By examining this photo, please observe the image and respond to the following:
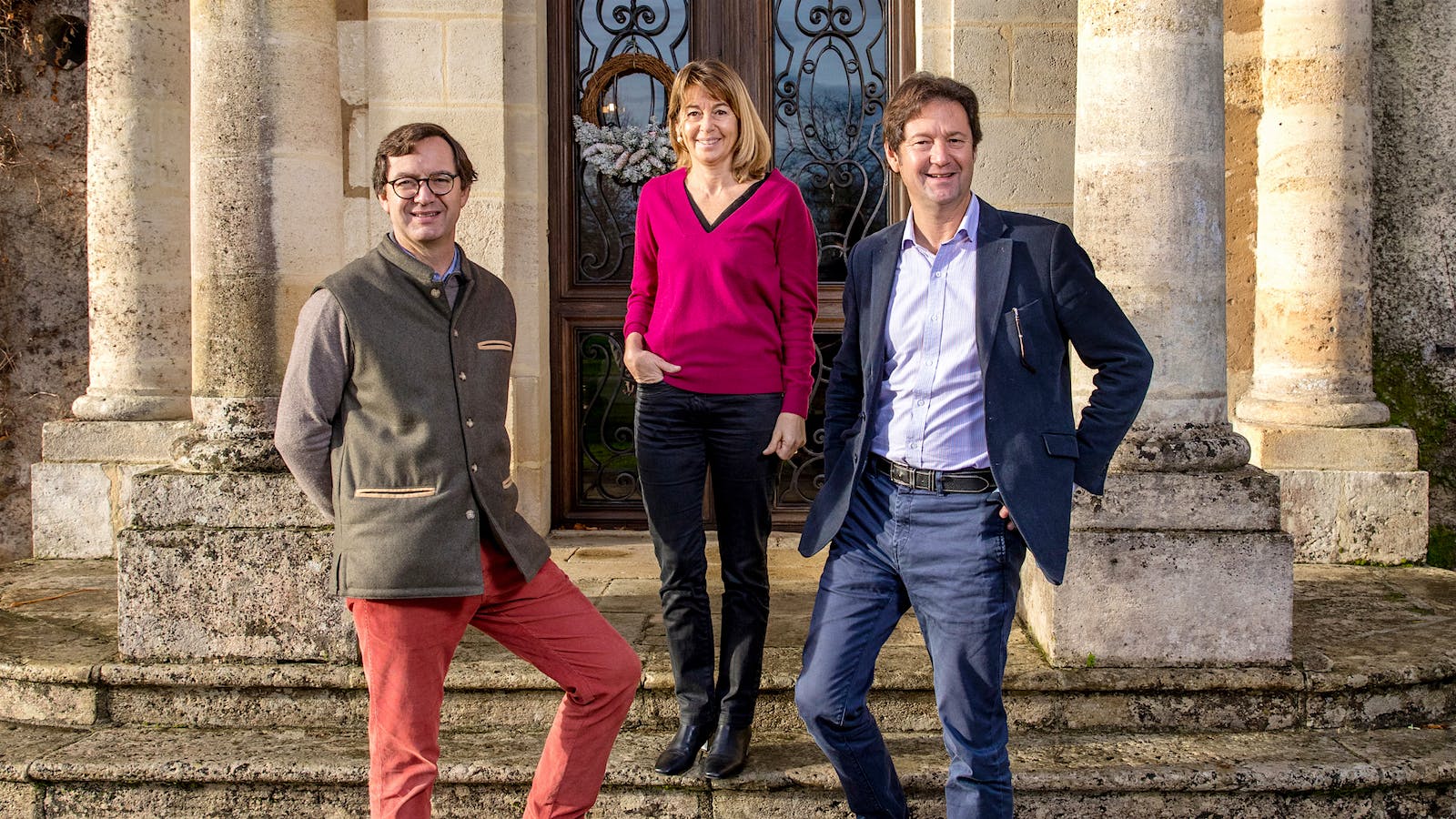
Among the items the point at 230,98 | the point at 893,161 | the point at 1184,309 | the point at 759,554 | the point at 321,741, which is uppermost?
the point at 230,98

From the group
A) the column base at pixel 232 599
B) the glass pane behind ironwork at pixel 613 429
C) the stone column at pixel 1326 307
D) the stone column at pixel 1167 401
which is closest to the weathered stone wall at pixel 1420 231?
the stone column at pixel 1326 307

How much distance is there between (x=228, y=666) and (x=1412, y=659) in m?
3.81

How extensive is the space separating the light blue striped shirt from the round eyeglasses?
103 cm

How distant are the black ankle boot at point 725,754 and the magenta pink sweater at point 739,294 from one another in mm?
929

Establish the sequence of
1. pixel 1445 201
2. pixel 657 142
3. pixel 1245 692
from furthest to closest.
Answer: pixel 1445 201, pixel 657 142, pixel 1245 692

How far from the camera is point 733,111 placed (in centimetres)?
331

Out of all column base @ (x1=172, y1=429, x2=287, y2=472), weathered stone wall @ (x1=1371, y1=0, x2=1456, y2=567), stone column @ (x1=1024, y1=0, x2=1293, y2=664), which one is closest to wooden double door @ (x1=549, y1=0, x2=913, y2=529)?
stone column @ (x1=1024, y1=0, x2=1293, y2=664)

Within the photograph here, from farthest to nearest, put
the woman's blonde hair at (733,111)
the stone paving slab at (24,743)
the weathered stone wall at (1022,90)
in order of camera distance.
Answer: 1. the weathered stone wall at (1022,90)
2. the stone paving slab at (24,743)
3. the woman's blonde hair at (733,111)

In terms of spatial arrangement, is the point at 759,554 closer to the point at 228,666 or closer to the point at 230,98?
the point at 228,666

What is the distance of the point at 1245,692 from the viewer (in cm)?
389

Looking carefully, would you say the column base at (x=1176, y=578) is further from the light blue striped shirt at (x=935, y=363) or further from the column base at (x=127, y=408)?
the column base at (x=127, y=408)

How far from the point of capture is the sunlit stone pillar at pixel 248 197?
4230 millimetres

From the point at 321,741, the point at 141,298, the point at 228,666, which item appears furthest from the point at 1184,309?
the point at 141,298

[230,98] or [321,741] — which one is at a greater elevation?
[230,98]
